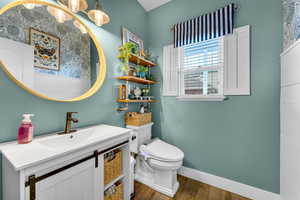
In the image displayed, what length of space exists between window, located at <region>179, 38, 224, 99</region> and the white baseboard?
1.10m

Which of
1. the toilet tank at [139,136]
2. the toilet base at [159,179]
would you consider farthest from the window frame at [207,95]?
the toilet base at [159,179]

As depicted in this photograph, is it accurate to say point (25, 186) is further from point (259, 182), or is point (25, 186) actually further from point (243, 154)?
point (259, 182)

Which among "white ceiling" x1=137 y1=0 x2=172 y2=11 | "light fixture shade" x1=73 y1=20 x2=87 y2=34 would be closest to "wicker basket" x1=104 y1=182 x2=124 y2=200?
"light fixture shade" x1=73 y1=20 x2=87 y2=34

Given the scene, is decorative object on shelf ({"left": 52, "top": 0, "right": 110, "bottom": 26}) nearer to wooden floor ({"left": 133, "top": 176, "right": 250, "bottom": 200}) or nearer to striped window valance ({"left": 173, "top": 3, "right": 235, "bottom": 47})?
striped window valance ({"left": 173, "top": 3, "right": 235, "bottom": 47})

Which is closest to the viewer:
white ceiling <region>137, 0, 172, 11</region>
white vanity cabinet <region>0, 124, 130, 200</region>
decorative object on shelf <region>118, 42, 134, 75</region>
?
white vanity cabinet <region>0, 124, 130, 200</region>

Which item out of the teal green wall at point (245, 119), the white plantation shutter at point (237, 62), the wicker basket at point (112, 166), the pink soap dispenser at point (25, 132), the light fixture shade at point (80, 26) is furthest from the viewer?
the white plantation shutter at point (237, 62)

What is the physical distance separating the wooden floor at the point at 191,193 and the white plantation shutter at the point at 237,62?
4.11 ft

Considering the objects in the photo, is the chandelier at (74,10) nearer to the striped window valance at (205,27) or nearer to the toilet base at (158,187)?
the striped window valance at (205,27)

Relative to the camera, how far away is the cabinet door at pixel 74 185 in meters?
0.64

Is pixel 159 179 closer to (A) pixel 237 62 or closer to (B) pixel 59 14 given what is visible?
(A) pixel 237 62

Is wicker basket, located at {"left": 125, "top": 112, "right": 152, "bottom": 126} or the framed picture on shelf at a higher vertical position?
the framed picture on shelf

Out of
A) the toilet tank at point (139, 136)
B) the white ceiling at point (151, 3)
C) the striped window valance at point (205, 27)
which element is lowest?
the toilet tank at point (139, 136)

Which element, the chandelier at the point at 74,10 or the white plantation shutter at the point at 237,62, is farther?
the white plantation shutter at the point at 237,62

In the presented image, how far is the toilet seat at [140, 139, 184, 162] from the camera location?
4.46 feet
